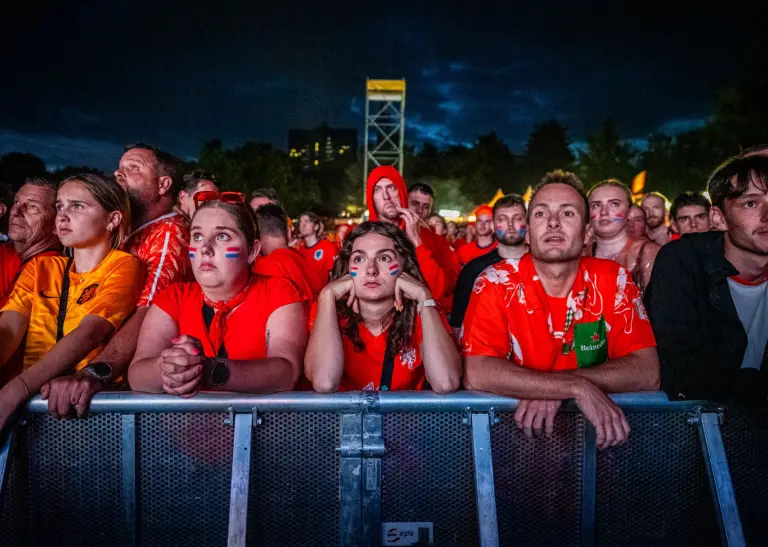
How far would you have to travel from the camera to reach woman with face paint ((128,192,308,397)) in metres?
2.70

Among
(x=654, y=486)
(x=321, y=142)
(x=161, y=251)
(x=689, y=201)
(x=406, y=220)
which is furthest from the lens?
(x=321, y=142)

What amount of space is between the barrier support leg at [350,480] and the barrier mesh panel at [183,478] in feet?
1.61

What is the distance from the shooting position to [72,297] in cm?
301

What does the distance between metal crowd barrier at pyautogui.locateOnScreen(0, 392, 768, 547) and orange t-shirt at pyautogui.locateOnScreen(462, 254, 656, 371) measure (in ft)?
1.92

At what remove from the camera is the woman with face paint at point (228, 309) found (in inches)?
106

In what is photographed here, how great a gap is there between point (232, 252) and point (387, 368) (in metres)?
1.10

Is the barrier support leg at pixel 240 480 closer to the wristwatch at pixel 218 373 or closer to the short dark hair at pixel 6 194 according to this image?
the wristwatch at pixel 218 373

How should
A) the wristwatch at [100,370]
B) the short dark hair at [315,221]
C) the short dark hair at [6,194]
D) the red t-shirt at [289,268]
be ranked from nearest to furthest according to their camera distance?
the wristwatch at [100,370], the red t-shirt at [289,268], the short dark hair at [6,194], the short dark hair at [315,221]

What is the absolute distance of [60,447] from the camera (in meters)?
2.15

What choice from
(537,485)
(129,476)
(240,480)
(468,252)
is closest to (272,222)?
(129,476)

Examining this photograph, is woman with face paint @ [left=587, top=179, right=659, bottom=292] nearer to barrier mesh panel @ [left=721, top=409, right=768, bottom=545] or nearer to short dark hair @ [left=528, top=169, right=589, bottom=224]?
short dark hair @ [left=528, top=169, right=589, bottom=224]

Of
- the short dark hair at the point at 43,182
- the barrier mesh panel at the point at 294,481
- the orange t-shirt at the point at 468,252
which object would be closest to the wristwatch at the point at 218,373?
the barrier mesh panel at the point at 294,481

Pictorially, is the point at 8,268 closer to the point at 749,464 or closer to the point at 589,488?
the point at 589,488

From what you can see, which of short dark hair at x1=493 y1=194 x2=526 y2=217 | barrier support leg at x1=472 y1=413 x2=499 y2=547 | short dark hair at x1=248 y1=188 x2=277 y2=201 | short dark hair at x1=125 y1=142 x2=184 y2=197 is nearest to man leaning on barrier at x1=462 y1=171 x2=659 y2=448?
barrier support leg at x1=472 y1=413 x2=499 y2=547
